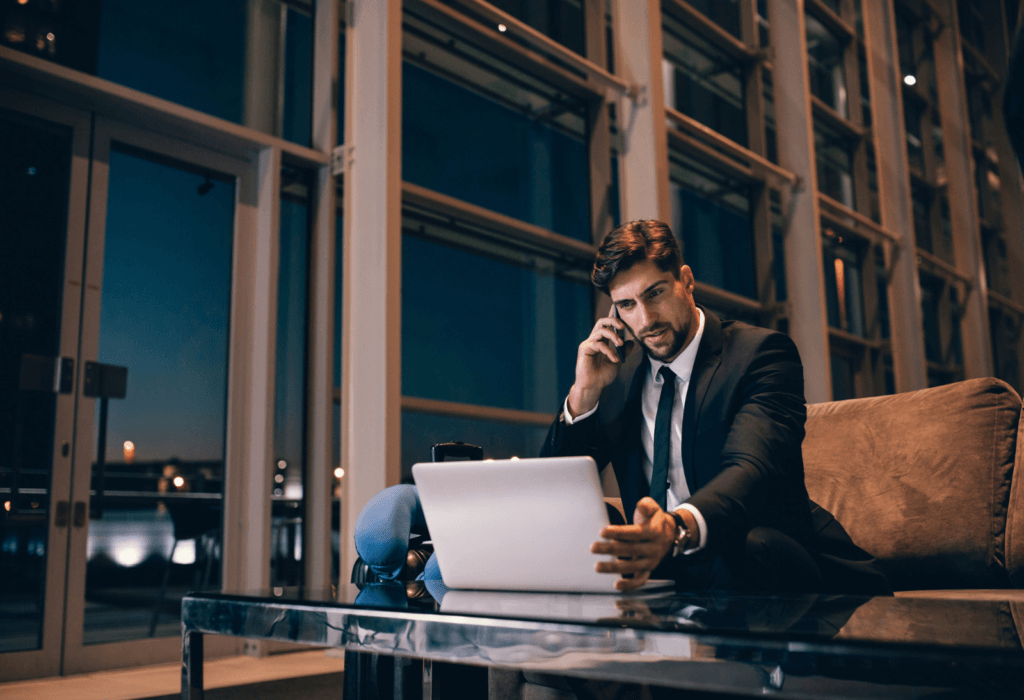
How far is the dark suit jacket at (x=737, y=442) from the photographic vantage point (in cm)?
114

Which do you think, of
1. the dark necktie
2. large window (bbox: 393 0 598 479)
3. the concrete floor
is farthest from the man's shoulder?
large window (bbox: 393 0 598 479)

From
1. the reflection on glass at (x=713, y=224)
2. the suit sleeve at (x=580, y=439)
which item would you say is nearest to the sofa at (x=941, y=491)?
the suit sleeve at (x=580, y=439)

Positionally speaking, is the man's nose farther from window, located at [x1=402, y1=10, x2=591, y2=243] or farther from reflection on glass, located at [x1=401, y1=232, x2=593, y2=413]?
window, located at [x1=402, y1=10, x2=591, y2=243]

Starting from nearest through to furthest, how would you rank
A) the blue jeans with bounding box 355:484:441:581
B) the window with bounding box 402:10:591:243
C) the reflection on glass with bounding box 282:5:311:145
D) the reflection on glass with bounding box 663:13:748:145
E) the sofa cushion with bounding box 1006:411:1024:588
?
the blue jeans with bounding box 355:484:441:581
the sofa cushion with bounding box 1006:411:1024:588
the reflection on glass with bounding box 282:5:311:145
the window with bounding box 402:10:591:243
the reflection on glass with bounding box 663:13:748:145

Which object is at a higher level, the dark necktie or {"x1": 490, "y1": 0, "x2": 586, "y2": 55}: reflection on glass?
{"x1": 490, "y1": 0, "x2": 586, "y2": 55}: reflection on glass

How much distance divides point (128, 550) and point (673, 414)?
2559 millimetres

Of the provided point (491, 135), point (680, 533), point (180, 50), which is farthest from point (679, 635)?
point (491, 135)

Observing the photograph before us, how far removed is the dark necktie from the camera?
140 centimetres

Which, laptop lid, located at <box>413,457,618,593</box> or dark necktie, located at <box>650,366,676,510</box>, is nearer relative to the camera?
laptop lid, located at <box>413,457,618,593</box>

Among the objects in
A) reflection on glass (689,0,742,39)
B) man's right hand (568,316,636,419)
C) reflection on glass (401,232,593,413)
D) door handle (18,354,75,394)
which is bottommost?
man's right hand (568,316,636,419)

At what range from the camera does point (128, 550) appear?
3152 millimetres

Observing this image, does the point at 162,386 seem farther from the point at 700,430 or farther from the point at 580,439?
the point at 700,430

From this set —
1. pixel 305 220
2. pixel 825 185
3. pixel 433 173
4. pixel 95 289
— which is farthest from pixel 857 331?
pixel 95 289

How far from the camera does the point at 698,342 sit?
4.87 ft
